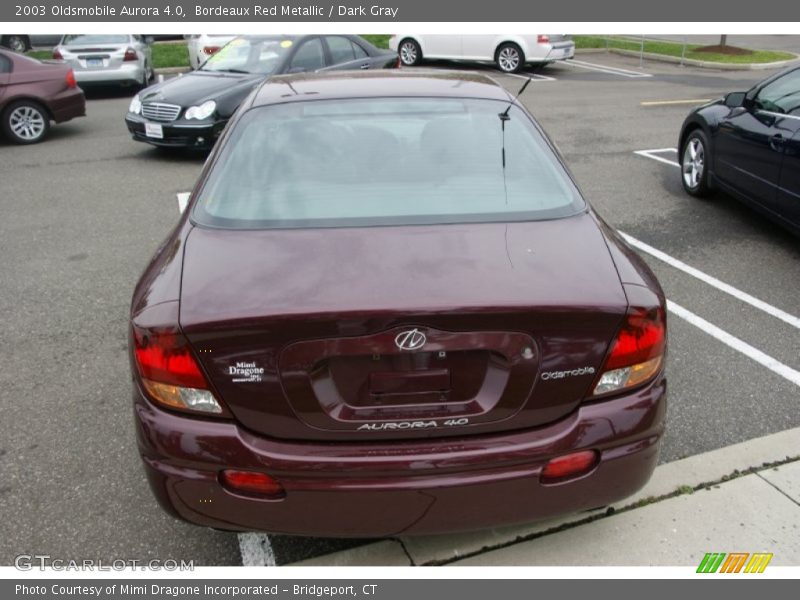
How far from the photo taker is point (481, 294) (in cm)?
221

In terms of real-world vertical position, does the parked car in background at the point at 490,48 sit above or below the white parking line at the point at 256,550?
above

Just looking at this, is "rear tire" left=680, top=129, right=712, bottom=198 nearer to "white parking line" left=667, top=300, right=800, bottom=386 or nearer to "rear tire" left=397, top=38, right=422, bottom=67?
"white parking line" left=667, top=300, right=800, bottom=386

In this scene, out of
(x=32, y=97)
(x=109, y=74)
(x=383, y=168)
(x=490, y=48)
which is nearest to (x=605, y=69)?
(x=490, y=48)

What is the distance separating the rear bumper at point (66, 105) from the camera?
10.3 meters

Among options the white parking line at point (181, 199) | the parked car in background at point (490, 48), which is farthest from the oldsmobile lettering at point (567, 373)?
the parked car in background at point (490, 48)

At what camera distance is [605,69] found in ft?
61.0

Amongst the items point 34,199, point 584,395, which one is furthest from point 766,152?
point 34,199

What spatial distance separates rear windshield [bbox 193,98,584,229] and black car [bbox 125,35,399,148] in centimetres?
597

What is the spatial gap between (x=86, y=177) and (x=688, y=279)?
6.66 m

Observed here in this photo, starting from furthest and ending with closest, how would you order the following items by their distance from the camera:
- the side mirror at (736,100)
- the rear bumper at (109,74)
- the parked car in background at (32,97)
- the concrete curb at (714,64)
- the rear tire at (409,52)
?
the rear tire at (409,52) → the concrete curb at (714,64) → the rear bumper at (109,74) → the parked car in background at (32,97) → the side mirror at (736,100)

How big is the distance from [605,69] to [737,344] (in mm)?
15898

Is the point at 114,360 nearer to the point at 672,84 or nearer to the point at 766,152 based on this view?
the point at 766,152

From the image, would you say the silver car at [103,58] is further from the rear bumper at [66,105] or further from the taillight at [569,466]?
the taillight at [569,466]

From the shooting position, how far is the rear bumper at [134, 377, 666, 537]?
2.22m
